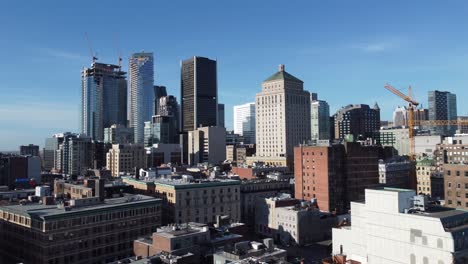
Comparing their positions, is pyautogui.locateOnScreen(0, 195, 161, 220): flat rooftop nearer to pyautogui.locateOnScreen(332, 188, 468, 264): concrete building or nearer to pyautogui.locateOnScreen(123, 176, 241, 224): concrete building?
pyautogui.locateOnScreen(123, 176, 241, 224): concrete building

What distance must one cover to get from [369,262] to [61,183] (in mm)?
110283

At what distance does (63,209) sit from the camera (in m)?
99.0

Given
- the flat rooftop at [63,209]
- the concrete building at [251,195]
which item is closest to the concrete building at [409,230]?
the flat rooftop at [63,209]

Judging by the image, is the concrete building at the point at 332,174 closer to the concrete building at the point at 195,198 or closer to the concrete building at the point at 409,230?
the concrete building at the point at 195,198

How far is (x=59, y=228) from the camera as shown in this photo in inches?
3588

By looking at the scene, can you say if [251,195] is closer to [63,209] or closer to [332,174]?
[332,174]

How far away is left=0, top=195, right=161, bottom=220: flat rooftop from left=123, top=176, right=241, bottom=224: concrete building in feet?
43.0

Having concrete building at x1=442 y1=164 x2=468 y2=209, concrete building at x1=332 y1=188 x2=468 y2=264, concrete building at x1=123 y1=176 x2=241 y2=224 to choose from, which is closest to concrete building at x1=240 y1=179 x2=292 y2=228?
concrete building at x1=123 y1=176 x2=241 y2=224

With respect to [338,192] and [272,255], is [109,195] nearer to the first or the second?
[272,255]

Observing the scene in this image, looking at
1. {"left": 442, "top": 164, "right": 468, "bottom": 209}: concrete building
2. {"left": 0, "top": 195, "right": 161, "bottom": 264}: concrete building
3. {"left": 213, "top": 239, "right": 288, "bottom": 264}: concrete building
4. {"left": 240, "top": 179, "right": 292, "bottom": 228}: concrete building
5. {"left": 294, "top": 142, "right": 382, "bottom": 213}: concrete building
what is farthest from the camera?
{"left": 294, "top": 142, "right": 382, "bottom": 213}: concrete building

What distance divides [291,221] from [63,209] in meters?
69.1

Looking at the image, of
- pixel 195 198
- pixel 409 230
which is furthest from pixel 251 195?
pixel 409 230

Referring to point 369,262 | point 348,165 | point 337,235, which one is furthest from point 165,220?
point 348,165

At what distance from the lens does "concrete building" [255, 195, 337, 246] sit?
131625 mm
